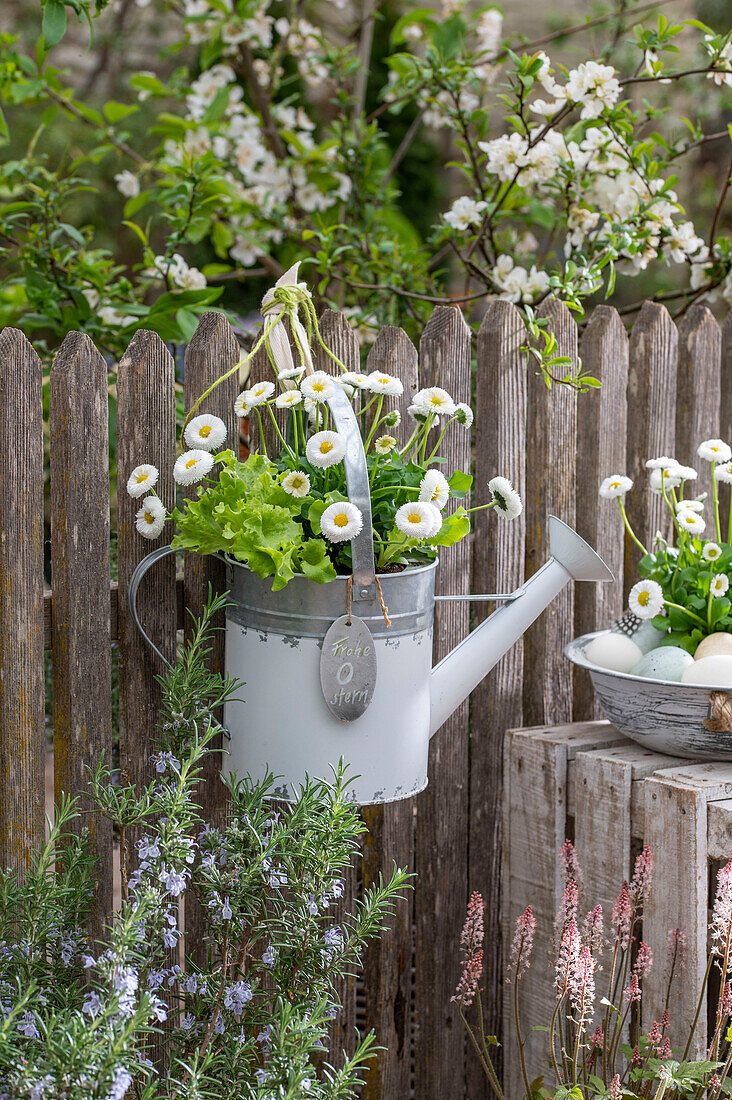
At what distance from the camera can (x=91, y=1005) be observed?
1046mm

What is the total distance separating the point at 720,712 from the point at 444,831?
0.59 metres

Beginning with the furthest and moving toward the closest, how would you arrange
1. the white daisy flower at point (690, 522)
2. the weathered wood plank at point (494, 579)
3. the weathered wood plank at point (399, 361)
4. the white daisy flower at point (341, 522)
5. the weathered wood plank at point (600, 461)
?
the weathered wood plank at point (600, 461)
the weathered wood plank at point (494, 579)
the weathered wood plank at point (399, 361)
the white daisy flower at point (690, 522)
the white daisy flower at point (341, 522)

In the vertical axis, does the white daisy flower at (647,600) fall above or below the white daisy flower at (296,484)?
below

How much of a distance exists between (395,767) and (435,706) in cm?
19

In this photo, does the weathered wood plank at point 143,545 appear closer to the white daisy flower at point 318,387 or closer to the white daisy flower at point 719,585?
the white daisy flower at point 318,387

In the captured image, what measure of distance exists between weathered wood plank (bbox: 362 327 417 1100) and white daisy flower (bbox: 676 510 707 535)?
0.50 metres

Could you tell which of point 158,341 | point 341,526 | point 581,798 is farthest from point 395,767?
point 158,341

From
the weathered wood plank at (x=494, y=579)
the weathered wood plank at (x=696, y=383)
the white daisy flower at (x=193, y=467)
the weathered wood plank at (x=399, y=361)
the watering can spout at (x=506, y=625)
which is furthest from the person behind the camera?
the weathered wood plank at (x=696, y=383)

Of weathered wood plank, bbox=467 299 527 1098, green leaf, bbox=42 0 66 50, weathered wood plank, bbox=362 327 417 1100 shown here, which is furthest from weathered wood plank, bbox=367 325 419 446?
green leaf, bbox=42 0 66 50

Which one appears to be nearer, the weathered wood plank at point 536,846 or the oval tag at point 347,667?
the oval tag at point 347,667

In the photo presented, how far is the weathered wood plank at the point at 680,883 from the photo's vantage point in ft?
5.02

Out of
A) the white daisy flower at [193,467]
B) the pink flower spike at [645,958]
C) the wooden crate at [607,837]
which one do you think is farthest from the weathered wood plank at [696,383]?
the white daisy flower at [193,467]

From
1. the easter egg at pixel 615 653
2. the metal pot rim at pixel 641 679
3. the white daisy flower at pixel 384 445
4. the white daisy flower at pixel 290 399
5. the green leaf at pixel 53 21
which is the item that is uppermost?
the green leaf at pixel 53 21

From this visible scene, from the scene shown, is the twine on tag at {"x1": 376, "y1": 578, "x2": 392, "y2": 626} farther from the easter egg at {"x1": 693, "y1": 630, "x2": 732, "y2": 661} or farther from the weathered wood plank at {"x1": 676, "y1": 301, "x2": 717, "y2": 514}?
the weathered wood plank at {"x1": 676, "y1": 301, "x2": 717, "y2": 514}
